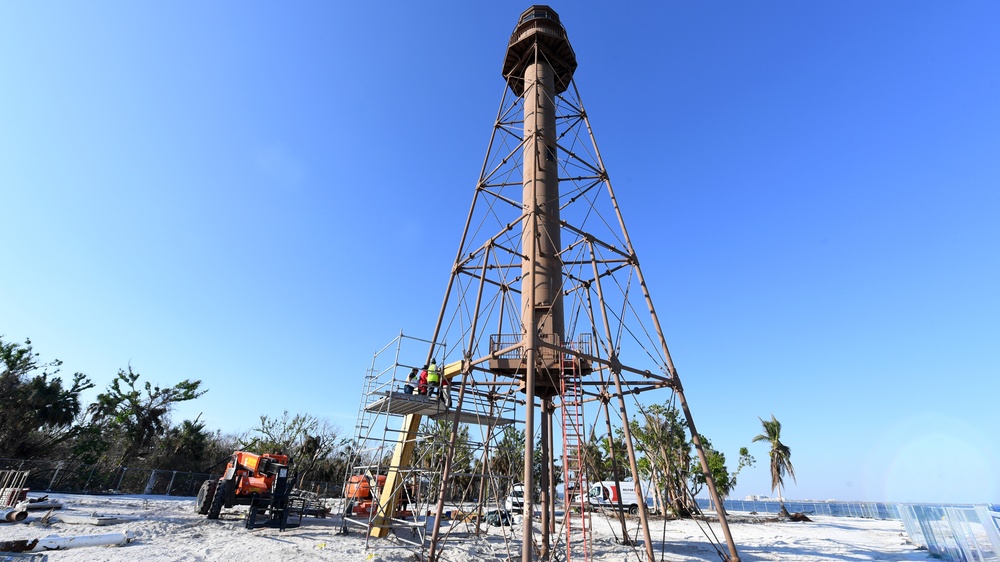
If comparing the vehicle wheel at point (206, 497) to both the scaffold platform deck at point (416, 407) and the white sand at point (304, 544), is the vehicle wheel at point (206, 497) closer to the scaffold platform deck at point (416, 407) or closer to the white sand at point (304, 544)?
the white sand at point (304, 544)

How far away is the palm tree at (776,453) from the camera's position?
43.6 metres

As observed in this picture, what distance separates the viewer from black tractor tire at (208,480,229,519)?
17859mm

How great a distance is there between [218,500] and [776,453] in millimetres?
45871

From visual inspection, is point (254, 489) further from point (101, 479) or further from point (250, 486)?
point (101, 479)

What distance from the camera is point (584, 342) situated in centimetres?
1473

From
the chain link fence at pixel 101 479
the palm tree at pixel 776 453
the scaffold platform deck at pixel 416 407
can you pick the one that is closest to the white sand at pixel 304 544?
the scaffold platform deck at pixel 416 407

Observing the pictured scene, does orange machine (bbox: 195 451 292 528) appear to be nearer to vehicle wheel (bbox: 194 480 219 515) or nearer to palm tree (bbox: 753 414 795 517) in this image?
vehicle wheel (bbox: 194 480 219 515)

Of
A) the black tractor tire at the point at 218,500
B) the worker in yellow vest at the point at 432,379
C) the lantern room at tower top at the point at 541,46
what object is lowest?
the black tractor tire at the point at 218,500

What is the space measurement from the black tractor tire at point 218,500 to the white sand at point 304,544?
317 millimetres

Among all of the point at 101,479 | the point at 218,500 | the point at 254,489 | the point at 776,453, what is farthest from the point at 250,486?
the point at 776,453

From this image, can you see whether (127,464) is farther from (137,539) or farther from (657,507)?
(657,507)

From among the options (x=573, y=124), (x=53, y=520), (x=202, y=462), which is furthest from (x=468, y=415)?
(x=202, y=462)

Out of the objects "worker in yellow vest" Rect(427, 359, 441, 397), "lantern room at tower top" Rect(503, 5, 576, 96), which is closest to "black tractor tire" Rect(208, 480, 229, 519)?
"worker in yellow vest" Rect(427, 359, 441, 397)

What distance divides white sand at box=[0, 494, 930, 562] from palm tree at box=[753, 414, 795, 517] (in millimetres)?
24076
